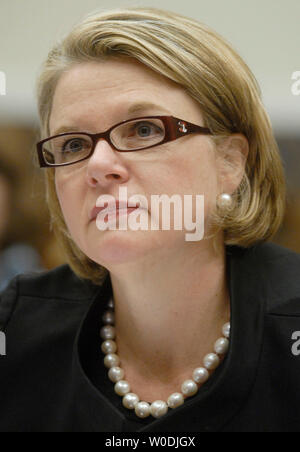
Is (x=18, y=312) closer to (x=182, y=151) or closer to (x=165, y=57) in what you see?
(x=182, y=151)

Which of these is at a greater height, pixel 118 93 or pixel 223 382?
pixel 118 93

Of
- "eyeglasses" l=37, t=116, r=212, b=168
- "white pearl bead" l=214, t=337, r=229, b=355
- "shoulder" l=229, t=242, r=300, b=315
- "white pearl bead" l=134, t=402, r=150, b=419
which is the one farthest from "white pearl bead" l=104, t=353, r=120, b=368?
"eyeglasses" l=37, t=116, r=212, b=168

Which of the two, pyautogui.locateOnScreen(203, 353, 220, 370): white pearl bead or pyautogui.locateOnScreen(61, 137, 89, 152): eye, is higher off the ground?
pyautogui.locateOnScreen(61, 137, 89, 152): eye

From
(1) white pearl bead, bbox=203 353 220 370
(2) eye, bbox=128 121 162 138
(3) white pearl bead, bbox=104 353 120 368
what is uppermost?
(2) eye, bbox=128 121 162 138

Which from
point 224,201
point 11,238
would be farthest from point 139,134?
point 11,238

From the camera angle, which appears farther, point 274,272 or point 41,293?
point 41,293

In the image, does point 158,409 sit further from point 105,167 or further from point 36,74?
point 36,74

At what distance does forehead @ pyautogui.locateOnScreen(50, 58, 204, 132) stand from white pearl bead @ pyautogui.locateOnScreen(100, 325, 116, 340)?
1.65 feet

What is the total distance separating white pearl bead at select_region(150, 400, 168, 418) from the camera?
3.48 feet

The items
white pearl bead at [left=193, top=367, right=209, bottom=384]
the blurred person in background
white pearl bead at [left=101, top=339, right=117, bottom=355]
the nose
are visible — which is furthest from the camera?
the blurred person in background

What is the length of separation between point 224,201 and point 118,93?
33cm

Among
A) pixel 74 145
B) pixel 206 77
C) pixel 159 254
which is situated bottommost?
pixel 159 254

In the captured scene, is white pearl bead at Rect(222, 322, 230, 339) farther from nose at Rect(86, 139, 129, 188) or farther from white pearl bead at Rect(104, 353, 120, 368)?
nose at Rect(86, 139, 129, 188)

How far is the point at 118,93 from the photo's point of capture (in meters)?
1.02
